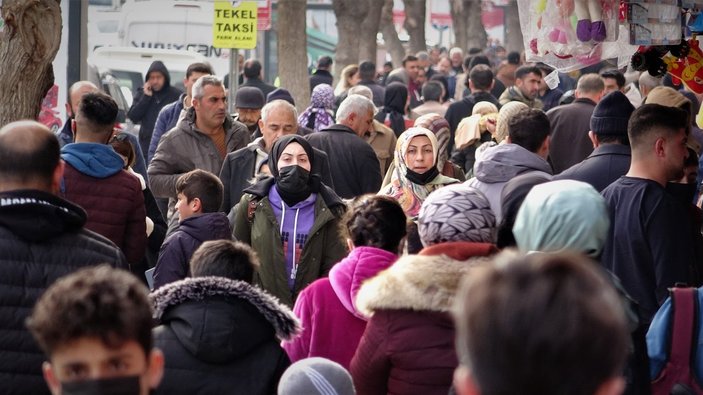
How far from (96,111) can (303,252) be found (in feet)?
4.43

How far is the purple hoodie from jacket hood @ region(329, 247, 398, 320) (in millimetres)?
1965

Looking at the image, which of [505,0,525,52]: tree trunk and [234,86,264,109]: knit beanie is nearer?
[234,86,264,109]: knit beanie

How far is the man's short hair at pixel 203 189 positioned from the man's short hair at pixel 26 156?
2.73 meters

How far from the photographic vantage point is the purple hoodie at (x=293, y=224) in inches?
290

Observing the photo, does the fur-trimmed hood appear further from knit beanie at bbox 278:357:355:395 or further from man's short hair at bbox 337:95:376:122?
man's short hair at bbox 337:95:376:122

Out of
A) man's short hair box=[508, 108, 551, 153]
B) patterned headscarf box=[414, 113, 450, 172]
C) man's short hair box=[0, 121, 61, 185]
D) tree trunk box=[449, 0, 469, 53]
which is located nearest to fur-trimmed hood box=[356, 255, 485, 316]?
man's short hair box=[0, 121, 61, 185]

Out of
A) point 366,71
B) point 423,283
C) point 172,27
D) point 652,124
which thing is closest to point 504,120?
point 652,124

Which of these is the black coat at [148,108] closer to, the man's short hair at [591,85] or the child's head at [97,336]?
Result: the man's short hair at [591,85]

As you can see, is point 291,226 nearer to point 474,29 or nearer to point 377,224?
point 377,224

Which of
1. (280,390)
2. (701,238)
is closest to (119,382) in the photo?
(280,390)

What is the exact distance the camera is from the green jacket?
7316mm

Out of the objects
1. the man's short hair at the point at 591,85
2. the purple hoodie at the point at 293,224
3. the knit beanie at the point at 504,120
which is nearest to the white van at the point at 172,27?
the man's short hair at the point at 591,85

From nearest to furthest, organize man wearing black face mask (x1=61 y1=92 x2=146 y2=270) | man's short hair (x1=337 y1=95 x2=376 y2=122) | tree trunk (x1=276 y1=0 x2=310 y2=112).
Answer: man wearing black face mask (x1=61 y1=92 x2=146 y2=270) < man's short hair (x1=337 y1=95 x2=376 y2=122) < tree trunk (x1=276 y1=0 x2=310 y2=112)

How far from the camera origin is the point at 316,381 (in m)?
4.17
